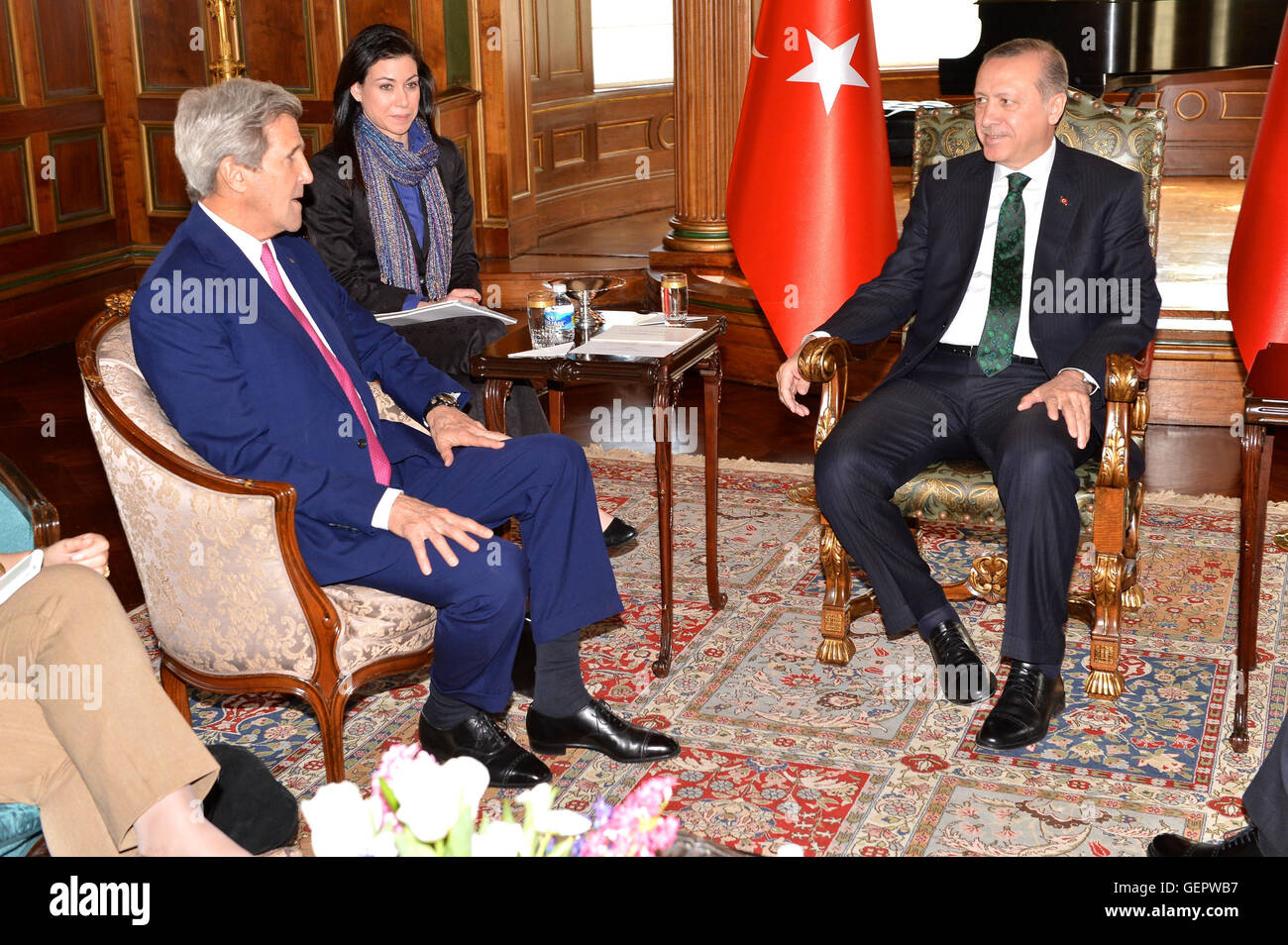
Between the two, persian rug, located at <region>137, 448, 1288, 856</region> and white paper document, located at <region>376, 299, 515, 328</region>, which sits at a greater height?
white paper document, located at <region>376, 299, 515, 328</region>

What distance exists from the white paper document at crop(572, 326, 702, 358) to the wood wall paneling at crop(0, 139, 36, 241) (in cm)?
452

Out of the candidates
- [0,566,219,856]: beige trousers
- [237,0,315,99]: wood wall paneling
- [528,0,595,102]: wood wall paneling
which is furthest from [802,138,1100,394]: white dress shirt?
[528,0,595,102]: wood wall paneling

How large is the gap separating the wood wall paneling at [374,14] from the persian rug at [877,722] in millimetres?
4041

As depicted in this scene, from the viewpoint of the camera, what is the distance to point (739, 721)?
3.00 meters

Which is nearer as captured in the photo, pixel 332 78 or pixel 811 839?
pixel 811 839

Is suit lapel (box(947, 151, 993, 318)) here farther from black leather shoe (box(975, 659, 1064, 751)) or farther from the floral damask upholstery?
black leather shoe (box(975, 659, 1064, 751))

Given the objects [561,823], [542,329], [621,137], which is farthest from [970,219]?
[621,137]

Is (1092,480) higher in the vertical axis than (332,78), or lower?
lower

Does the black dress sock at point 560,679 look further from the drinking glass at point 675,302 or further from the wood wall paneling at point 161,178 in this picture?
the wood wall paneling at point 161,178

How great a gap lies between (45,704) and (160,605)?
0.55m

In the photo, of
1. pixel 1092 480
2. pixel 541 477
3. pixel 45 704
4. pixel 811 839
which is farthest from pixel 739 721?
pixel 45 704

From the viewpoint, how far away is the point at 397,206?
12.2ft

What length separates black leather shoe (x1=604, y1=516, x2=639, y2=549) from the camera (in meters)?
4.01
